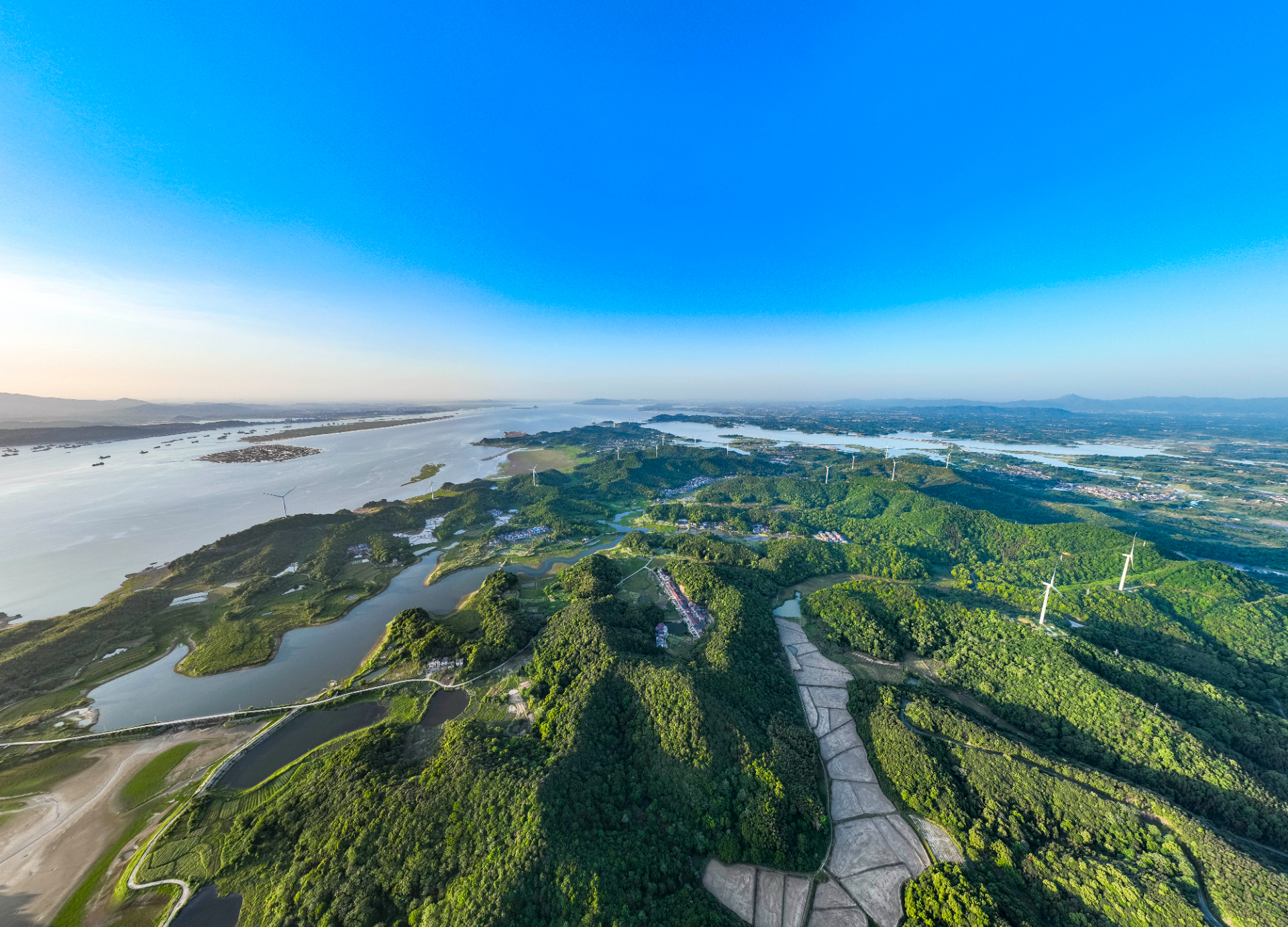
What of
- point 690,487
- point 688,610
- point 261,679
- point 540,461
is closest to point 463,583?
point 261,679

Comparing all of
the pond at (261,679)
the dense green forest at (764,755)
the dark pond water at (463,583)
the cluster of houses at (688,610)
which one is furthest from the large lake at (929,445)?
the pond at (261,679)

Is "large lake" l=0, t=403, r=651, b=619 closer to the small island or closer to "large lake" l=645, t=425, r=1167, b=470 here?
the small island

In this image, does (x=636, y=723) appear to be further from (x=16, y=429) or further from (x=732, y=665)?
(x=16, y=429)

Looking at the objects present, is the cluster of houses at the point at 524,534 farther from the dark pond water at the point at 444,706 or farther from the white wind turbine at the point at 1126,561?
the white wind turbine at the point at 1126,561

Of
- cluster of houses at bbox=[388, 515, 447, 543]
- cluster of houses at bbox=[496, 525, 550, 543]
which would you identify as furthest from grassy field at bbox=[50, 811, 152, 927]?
cluster of houses at bbox=[496, 525, 550, 543]

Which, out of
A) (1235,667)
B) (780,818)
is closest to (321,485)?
(780,818)
